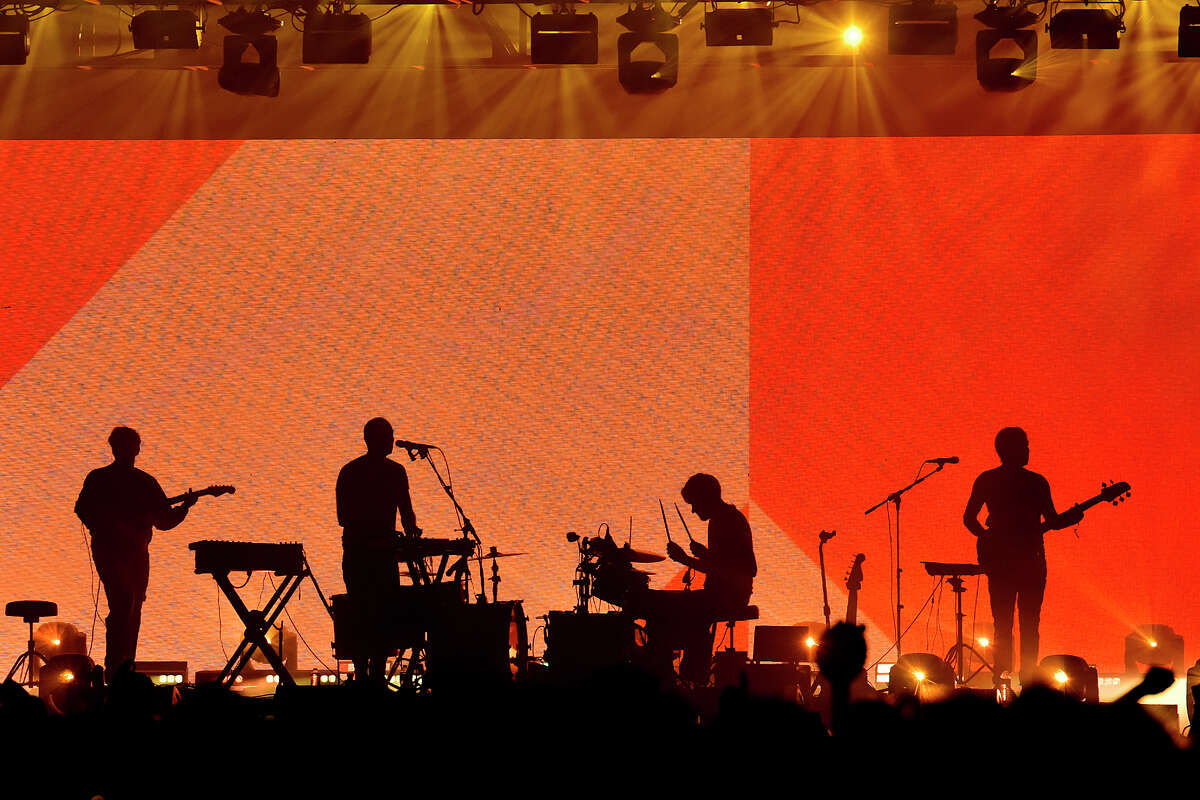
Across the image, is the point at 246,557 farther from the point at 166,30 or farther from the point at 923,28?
the point at 923,28

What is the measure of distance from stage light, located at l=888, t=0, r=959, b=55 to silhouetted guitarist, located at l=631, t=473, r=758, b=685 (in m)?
2.75

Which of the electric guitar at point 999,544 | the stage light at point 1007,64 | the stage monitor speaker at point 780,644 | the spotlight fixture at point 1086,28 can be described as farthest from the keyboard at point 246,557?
the spotlight fixture at point 1086,28

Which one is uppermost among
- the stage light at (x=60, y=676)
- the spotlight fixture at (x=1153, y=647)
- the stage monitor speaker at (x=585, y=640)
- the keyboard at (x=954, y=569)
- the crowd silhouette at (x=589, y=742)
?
the keyboard at (x=954, y=569)

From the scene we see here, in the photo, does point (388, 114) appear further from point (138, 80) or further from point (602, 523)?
point (602, 523)

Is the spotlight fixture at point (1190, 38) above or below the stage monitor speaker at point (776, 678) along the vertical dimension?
above

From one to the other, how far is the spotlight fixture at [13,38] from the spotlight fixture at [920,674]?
5725mm

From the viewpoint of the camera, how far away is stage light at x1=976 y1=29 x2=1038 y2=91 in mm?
6777

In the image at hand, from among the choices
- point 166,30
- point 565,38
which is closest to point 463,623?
point 565,38

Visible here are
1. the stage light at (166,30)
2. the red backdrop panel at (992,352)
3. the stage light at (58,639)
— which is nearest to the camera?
the stage light at (166,30)

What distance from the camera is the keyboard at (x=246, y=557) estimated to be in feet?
18.1

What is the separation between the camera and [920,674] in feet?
20.5

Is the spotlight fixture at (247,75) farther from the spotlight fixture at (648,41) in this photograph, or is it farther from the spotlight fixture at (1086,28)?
the spotlight fixture at (1086,28)

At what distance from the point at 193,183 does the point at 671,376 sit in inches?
137

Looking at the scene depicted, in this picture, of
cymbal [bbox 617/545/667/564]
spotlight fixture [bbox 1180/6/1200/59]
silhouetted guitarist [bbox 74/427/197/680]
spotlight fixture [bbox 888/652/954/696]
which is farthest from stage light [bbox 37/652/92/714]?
spotlight fixture [bbox 1180/6/1200/59]
